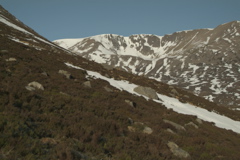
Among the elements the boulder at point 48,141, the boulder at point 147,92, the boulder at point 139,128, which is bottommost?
the boulder at point 48,141

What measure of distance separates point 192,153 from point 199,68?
18668 cm

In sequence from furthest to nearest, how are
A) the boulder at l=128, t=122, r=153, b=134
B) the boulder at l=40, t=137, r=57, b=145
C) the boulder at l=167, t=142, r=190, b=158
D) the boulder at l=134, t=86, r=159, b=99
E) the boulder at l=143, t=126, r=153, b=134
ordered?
the boulder at l=134, t=86, r=159, b=99 < the boulder at l=143, t=126, r=153, b=134 < the boulder at l=128, t=122, r=153, b=134 < the boulder at l=167, t=142, r=190, b=158 < the boulder at l=40, t=137, r=57, b=145

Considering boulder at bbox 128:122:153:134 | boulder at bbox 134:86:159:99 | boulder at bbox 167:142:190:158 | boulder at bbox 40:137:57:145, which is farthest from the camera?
boulder at bbox 134:86:159:99

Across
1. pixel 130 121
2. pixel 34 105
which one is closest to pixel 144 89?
pixel 130 121

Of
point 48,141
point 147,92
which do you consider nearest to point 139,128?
point 48,141

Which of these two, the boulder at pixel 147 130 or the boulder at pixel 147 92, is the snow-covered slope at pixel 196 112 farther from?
the boulder at pixel 147 130

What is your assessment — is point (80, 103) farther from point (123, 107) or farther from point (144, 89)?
point (144, 89)

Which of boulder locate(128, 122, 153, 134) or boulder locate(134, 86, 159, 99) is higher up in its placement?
boulder locate(134, 86, 159, 99)

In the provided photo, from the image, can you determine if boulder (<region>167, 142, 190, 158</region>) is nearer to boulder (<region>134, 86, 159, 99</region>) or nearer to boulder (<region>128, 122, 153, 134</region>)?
boulder (<region>128, 122, 153, 134</region>)

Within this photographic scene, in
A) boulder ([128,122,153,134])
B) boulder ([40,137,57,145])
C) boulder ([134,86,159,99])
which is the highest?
boulder ([134,86,159,99])

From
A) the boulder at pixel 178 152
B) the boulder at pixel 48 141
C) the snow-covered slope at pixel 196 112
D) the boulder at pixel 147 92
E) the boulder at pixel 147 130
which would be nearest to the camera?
the boulder at pixel 48 141

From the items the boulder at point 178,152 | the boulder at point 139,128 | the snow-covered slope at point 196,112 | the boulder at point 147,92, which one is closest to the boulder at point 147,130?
the boulder at point 139,128

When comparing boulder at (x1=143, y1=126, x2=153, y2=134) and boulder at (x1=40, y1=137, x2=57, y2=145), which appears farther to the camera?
boulder at (x1=143, y1=126, x2=153, y2=134)

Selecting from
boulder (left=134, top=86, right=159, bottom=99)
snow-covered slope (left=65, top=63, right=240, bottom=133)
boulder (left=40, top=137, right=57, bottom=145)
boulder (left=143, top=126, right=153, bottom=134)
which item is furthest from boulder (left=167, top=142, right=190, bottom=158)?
boulder (left=134, top=86, right=159, bottom=99)
